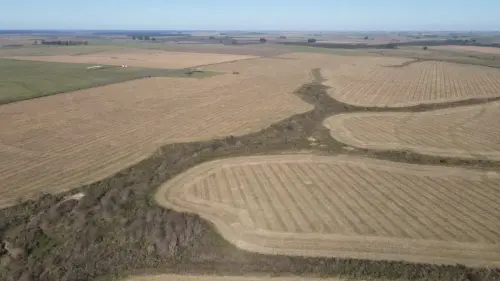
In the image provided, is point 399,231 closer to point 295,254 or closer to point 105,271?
point 295,254

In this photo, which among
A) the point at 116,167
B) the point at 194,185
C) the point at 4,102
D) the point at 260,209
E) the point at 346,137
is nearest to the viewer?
the point at 260,209

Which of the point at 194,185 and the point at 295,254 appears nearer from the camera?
the point at 295,254

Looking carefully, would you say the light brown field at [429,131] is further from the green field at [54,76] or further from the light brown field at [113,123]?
the green field at [54,76]

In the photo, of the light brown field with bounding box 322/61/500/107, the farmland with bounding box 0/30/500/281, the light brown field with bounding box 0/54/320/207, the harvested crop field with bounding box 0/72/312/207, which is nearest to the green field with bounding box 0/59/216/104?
the light brown field with bounding box 0/54/320/207

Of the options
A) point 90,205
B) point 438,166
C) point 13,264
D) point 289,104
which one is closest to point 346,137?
point 438,166

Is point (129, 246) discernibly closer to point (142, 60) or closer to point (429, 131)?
point (429, 131)

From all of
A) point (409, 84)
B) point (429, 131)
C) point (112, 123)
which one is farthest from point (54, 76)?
point (429, 131)

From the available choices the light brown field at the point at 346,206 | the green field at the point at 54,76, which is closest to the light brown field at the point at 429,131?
the light brown field at the point at 346,206

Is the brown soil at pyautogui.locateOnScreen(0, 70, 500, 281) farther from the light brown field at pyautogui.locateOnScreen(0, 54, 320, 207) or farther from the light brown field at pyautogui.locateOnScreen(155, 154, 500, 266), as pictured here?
the light brown field at pyautogui.locateOnScreen(0, 54, 320, 207)
